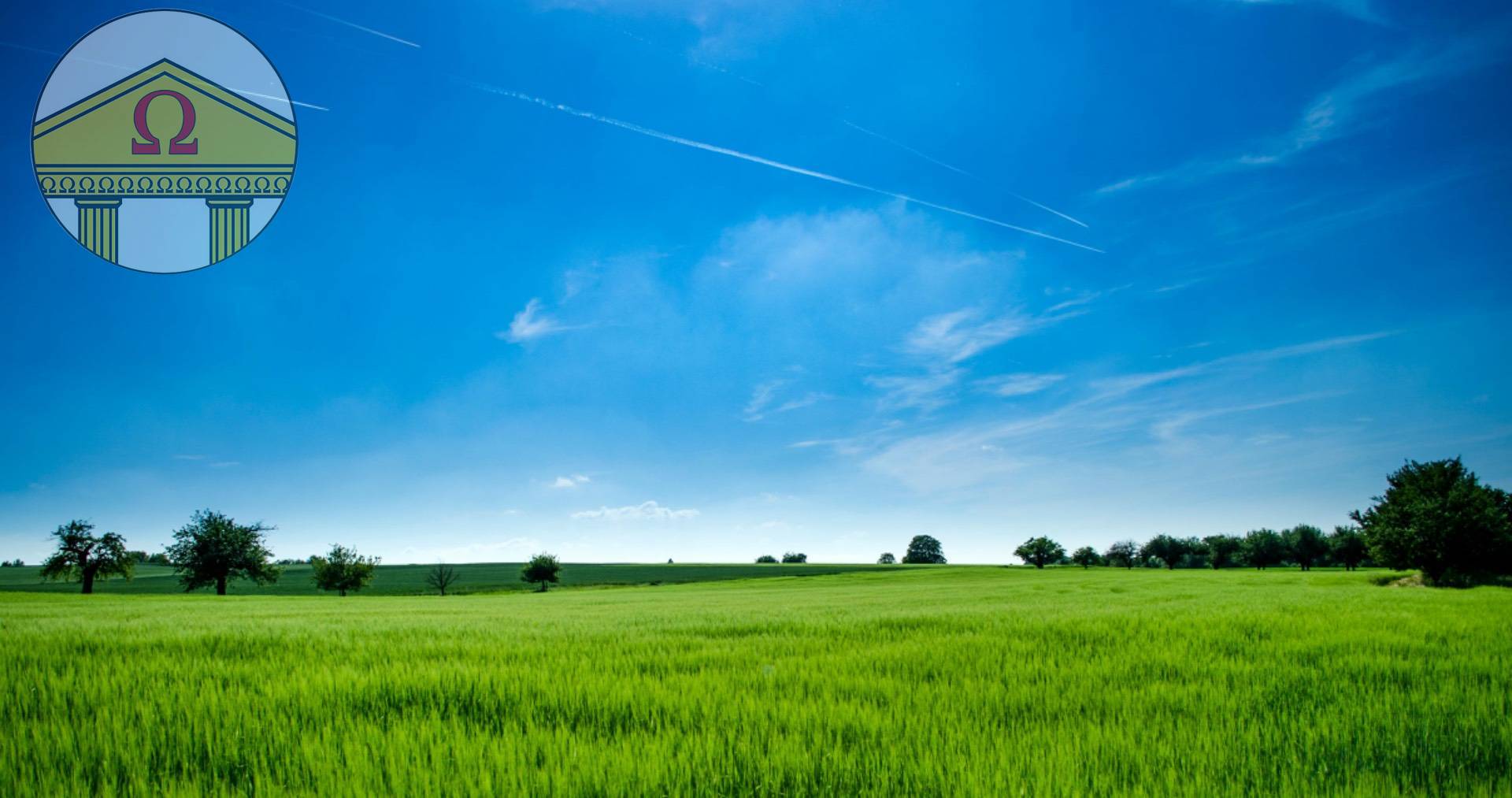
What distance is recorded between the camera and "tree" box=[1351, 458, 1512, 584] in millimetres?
36312

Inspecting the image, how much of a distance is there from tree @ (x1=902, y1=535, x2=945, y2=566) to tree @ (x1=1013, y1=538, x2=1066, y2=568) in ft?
112

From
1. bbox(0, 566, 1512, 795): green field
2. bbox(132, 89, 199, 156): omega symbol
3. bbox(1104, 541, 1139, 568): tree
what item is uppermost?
bbox(132, 89, 199, 156): omega symbol

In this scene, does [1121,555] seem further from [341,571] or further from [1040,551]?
[341,571]

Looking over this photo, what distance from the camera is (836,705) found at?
4574mm

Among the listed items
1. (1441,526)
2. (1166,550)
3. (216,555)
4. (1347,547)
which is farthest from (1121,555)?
(216,555)

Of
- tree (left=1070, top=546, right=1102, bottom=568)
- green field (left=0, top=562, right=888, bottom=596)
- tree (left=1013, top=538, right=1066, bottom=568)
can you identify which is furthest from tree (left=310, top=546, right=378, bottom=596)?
tree (left=1070, top=546, right=1102, bottom=568)

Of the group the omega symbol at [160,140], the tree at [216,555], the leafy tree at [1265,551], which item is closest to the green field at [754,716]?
the omega symbol at [160,140]

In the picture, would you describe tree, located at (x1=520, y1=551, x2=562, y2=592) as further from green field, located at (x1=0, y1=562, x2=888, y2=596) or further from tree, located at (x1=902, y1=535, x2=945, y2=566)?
tree, located at (x1=902, y1=535, x2=945, y2=566)

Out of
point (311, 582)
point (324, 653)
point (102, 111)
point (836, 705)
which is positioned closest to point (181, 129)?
point (102, 111)

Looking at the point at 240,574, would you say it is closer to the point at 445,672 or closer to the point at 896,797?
the point at 445,672

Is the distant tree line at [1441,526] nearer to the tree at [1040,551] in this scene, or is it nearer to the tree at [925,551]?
the tree at [1040,551]

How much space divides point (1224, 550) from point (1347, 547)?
Answer: 91.3 ft

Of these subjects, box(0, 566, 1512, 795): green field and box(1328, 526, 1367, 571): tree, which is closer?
box(0, 566, 1512, 795): green field

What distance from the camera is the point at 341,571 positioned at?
7512cm
